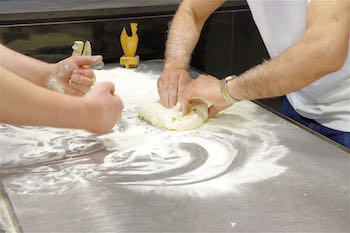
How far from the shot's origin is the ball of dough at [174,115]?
5.08 feet

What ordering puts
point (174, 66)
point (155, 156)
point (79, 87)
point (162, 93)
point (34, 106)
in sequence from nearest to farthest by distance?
point (34, 106) < point (155, 156) < point (79, 87) < point (162, 93) < point (174, 66)

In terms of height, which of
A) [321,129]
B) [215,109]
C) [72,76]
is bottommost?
[321,129]

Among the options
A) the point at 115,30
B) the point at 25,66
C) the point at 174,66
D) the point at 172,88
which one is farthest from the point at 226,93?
the point at 115,30

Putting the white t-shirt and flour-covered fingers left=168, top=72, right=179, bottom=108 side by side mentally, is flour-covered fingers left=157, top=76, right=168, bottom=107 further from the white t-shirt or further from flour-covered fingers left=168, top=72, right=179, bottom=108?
the white t-shirt

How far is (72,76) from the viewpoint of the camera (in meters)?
1.58

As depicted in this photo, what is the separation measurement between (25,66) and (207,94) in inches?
19.3

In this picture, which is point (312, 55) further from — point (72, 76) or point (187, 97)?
point (72, 76)

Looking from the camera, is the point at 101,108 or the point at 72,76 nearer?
the point at 101,108

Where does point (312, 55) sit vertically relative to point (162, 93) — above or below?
above

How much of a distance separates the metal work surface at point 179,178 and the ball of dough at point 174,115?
0.02m

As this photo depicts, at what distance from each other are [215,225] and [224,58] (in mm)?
1498

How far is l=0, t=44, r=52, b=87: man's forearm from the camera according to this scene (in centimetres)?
147

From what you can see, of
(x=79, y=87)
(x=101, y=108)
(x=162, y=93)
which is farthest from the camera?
(x=162, y=93)

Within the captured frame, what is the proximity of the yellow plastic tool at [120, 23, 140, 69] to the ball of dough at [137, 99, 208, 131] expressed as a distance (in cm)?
50
